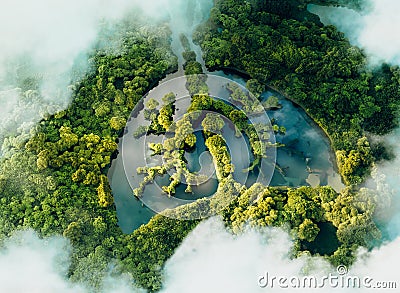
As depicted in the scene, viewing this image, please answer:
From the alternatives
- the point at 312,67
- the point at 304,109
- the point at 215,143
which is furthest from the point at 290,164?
the point at 312,67

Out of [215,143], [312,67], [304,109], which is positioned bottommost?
[215,143]

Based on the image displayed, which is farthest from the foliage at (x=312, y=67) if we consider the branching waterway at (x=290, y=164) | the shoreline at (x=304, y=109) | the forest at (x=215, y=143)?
the branching waterway at (x=290, y=164)


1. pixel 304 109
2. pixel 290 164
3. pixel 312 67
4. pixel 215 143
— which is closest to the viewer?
pixel 215 143

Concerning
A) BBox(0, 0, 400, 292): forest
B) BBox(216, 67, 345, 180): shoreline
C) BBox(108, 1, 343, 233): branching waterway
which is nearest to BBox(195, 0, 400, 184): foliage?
BBox(0, 0, 400, 292): forest

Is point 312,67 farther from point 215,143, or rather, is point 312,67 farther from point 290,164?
point 215,143

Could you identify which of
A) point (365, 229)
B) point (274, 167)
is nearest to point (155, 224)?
point (274, 167)

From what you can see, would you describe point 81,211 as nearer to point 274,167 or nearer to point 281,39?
point 274,167

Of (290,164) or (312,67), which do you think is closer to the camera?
(290,164)

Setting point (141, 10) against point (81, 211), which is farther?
point (141, 10)

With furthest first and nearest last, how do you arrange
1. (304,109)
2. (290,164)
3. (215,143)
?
(304,109) < (290,164) < (215,143)
